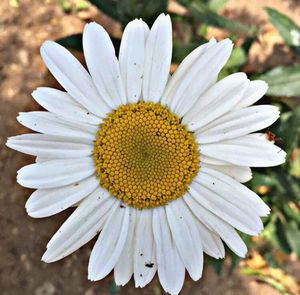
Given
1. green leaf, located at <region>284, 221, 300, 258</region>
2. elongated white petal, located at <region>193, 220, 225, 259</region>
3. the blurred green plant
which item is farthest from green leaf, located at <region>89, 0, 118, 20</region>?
green leaf, located at <region>284, 221, 300, 258</region>

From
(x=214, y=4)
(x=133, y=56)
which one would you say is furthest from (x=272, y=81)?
(x=133, y=56)

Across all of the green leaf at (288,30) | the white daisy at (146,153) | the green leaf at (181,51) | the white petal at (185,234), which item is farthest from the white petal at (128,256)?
the green leaf at (288,30)

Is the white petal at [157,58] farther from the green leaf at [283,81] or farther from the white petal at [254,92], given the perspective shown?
the green leaf at [283,81]

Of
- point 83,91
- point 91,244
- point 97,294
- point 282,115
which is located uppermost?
point 83,91

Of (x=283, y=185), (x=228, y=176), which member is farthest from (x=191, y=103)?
(x=283, y=185)

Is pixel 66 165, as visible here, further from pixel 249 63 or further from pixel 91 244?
pixel 249 63

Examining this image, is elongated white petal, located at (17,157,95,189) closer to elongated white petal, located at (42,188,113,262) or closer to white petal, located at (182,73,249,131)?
elongated white petal, located at (42,188,113,262)

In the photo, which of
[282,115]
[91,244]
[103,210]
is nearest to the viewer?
[103,210]
